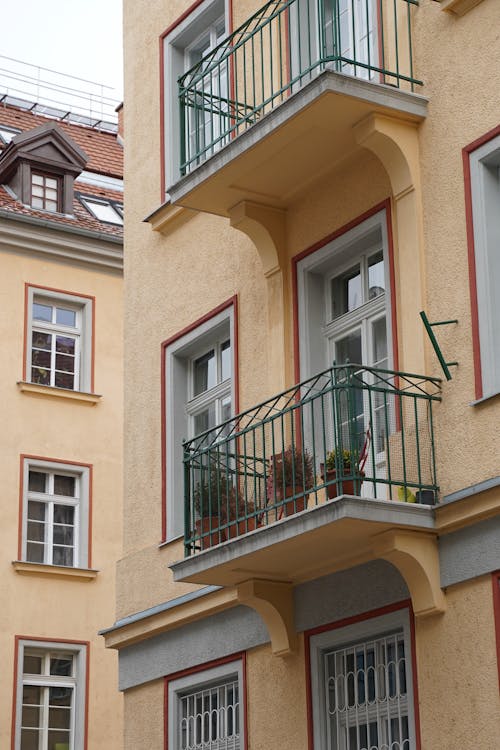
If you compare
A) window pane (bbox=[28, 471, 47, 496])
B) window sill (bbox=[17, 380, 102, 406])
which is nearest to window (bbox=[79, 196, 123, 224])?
window sill (bbox=[17, 380, 102, 406])

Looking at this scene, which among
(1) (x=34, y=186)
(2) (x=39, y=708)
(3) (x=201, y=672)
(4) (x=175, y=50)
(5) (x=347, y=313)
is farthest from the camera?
(1) (x=34, y=186)

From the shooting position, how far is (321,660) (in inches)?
477

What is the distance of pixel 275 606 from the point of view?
40.6 feet

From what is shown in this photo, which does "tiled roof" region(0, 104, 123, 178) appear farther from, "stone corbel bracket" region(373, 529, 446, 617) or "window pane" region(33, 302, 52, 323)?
"stone corbel bracket" region(373, 529, 446, 617)

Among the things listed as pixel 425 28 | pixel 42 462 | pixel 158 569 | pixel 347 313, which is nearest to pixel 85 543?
pixel 42 462

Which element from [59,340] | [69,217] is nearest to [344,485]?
[59,340]

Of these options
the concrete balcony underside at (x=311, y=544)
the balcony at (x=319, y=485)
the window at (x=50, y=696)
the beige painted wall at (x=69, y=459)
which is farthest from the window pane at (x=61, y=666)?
the concrete balcony underside at (x=311, y=544)

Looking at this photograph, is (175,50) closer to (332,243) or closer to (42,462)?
(332,243)

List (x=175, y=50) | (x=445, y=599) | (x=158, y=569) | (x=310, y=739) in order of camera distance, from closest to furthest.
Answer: (x=445, y=599), (x=310, y=739), (x=158, y=569), (x=175, y=50)

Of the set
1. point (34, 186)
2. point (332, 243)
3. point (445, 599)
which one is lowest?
point (445, 599)

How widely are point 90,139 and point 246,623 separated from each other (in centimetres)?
2053

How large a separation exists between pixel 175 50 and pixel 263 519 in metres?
6.25

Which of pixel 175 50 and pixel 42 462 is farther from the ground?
pixel 175 50

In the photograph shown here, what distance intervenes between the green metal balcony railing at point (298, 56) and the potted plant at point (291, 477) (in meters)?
2.95
